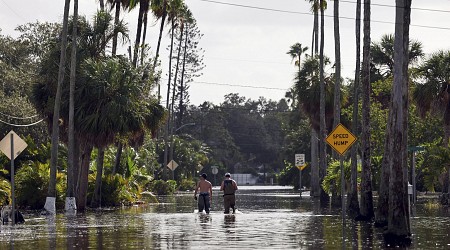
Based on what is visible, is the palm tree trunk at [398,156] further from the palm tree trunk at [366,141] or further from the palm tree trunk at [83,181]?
the palm tree trunk at [83,181]

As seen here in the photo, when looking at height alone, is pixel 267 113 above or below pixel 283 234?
above

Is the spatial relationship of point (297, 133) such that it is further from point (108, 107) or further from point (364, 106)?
point (364, 106)

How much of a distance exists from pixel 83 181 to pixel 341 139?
2100 centimetres

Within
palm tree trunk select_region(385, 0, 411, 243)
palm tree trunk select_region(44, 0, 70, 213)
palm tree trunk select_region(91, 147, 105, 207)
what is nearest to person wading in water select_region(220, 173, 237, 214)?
palm tree trunk select_region(44, 0, 70, 213)

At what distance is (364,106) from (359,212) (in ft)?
14.5

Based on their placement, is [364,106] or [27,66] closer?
[364,106]

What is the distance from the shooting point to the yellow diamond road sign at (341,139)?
25344 mm

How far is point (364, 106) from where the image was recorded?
108 feet

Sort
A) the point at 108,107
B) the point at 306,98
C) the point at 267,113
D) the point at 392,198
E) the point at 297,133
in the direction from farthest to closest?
the point at 267,113 < the point at 297,133 < the point at 306,98 < the point at 108,107 < the point at 392,198

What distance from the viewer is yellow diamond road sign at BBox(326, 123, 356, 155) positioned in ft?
83.1

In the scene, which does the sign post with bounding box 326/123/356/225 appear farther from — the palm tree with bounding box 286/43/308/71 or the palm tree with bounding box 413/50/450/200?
the palm tree with bounding box 286/43/308/71

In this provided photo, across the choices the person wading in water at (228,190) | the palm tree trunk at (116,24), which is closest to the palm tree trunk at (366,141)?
the person wading in water at (228,190)

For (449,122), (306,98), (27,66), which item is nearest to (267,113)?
(27,66)

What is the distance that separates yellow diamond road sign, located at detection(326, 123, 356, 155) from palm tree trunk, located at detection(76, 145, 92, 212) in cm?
1986
